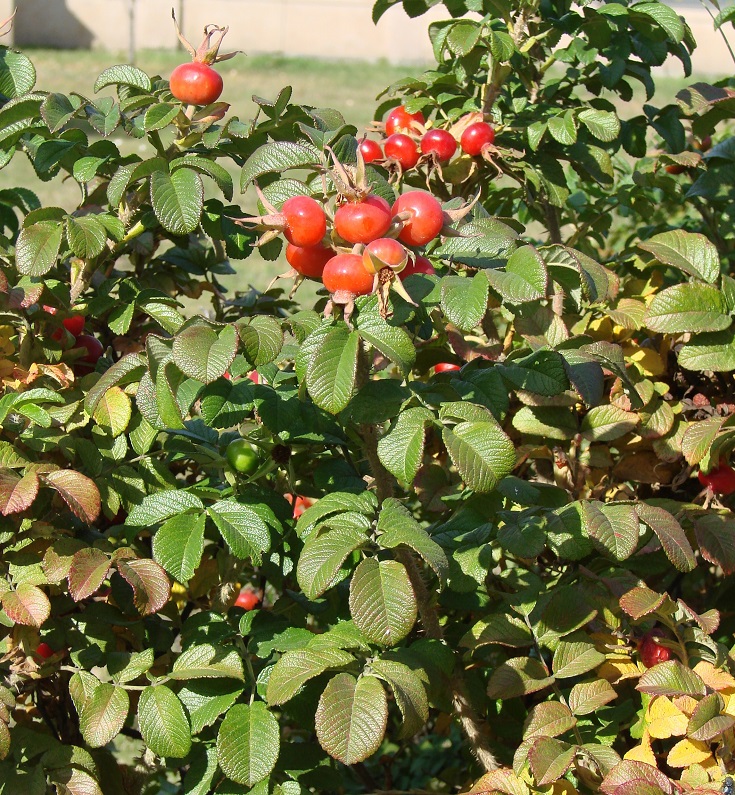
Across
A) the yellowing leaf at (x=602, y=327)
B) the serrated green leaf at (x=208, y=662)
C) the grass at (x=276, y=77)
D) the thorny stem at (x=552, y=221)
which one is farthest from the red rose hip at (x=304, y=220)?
the grass at (x=276, y=77)

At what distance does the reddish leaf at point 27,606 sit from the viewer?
3.42 feet

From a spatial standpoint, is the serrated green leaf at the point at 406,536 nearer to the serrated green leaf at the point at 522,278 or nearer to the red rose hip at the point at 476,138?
the serrated green leaf at the point at 522,278

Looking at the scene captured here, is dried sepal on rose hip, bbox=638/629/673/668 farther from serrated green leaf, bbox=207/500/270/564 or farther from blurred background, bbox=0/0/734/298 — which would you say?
blurred background, bbox=0/0/734/298

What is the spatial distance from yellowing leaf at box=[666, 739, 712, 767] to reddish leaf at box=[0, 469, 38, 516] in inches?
27.6

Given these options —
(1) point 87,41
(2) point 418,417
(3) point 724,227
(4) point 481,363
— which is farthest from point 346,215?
(1) point 87,41

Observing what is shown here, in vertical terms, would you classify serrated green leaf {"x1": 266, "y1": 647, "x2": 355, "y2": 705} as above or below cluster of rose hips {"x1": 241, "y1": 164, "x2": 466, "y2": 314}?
below

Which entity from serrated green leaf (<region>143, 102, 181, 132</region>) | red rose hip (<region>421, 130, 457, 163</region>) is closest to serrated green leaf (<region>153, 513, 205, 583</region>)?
serrated green leaf (<region>143, 102, 181, 132</region>)

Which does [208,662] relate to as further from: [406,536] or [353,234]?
[353,234]

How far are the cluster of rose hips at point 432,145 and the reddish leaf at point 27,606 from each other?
72cm

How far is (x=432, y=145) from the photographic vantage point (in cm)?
142

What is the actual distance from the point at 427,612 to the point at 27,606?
43 cm

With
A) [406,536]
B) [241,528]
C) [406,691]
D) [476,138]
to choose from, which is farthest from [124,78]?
[406,691]

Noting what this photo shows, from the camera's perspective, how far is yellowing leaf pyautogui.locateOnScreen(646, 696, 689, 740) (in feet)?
3.31

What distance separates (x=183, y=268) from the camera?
1.54 meters
